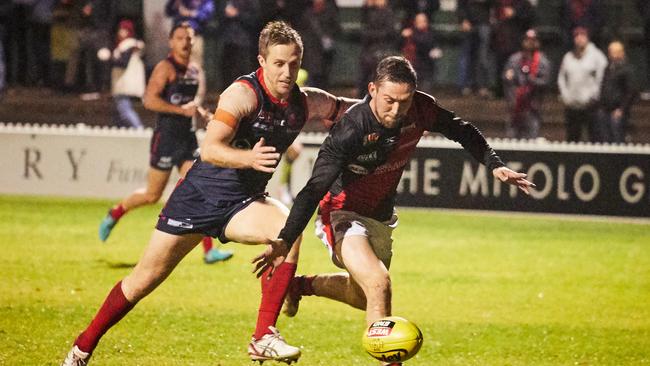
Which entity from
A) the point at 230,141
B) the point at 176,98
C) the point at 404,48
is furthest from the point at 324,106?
the point at 404,48

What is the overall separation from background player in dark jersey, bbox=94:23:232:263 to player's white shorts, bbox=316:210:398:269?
4424 mm

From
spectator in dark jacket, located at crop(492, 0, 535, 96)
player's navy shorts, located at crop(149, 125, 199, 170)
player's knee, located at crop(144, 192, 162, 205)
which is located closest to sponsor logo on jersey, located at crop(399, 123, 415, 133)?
player's navy shorts, located at crop(149, 125, 199, 170)

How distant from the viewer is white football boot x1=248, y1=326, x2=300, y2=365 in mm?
6970

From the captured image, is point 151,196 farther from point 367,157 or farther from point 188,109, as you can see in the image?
point 367,157

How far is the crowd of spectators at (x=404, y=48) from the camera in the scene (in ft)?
61.9

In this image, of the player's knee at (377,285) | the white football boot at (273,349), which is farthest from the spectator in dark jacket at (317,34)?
the player's knee at (377,285)

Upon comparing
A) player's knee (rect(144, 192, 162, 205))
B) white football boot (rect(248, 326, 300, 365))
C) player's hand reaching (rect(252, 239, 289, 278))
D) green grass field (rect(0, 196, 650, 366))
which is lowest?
green grass field (rect(0, 196, 650, 366))

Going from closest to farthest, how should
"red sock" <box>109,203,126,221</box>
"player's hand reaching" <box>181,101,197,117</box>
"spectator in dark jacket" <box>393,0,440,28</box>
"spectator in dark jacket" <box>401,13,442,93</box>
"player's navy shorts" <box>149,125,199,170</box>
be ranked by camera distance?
1. "player's hand reaching" <box>181,101,197,117</box>
2. "player's navy shorts" <box>149,125,199,170</box>
3. "red sock" <box>109,203,126,221</box>
4. "spectator in dark jacket" <box>401,13,442,93</box>
5. "spectator in dark jacket" <box>393,0,440,28</box>

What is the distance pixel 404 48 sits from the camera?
20.0 meters

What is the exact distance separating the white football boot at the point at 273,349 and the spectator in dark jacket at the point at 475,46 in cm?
1449

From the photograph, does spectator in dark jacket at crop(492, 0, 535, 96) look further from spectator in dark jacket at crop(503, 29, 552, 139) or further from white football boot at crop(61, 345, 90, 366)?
white football boot at crop(61, 345, 90, 366)

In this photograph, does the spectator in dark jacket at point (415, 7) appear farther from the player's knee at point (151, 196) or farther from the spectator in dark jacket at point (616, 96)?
the player's knee at point (151, 196)

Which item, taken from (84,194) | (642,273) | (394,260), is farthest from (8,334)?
(84,194)

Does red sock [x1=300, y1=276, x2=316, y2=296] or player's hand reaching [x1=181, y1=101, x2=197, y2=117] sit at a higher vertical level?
player's hand reaching [x1=181, y1=101, x2=197, y2=117]
